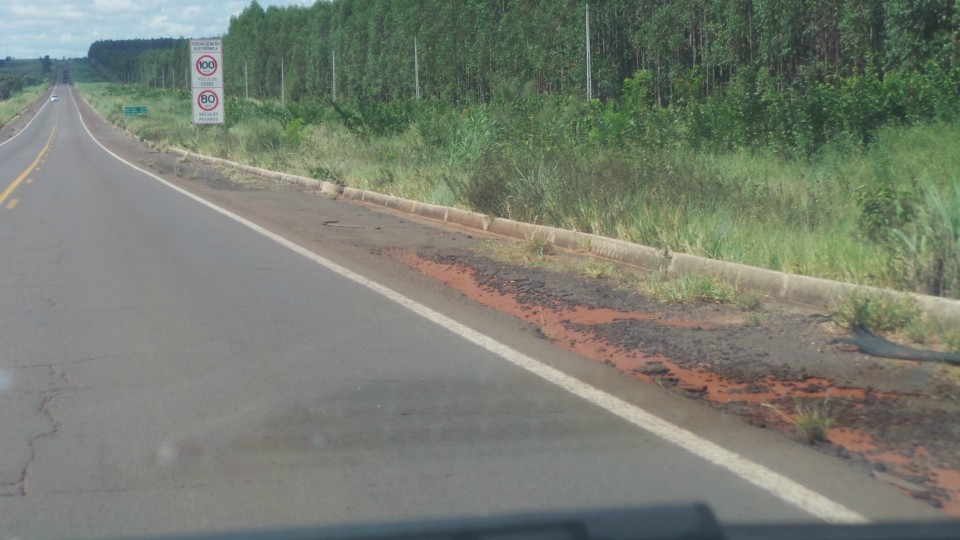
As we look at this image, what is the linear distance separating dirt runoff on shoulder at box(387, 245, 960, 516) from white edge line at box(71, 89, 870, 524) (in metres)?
0.47

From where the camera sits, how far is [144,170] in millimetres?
31625

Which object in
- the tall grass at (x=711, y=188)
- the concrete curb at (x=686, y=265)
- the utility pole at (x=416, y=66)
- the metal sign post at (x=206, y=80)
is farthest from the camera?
the utility pole at (x=416, y=66)

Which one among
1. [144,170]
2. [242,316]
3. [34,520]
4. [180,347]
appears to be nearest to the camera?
[34,520]

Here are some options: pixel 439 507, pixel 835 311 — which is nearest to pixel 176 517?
pixel 439 507

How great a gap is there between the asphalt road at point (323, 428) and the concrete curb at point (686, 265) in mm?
2628

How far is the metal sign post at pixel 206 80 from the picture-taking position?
3547cm

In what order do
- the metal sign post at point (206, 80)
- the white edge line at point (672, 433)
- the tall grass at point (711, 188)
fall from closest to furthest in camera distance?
the white edge line at point (672, 433), the tall grass at point (711, 188), the metal sign post at point (206, 80)

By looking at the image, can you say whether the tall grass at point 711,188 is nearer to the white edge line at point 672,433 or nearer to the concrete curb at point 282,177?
the concrete curb at point 282,177

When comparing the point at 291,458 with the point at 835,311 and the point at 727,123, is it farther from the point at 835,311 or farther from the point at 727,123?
the point at 727,123

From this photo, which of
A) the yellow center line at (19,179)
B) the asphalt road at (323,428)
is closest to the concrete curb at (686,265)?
the asphalt road at (323,428)

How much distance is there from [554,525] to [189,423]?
11.4 ft

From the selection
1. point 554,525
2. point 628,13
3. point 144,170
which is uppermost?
point 628,13

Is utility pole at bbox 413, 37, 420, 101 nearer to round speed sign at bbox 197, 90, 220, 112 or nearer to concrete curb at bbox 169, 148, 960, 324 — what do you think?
round speed sign at bbox 197, 90, 220, 112

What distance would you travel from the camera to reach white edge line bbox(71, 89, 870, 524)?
4.67 m
